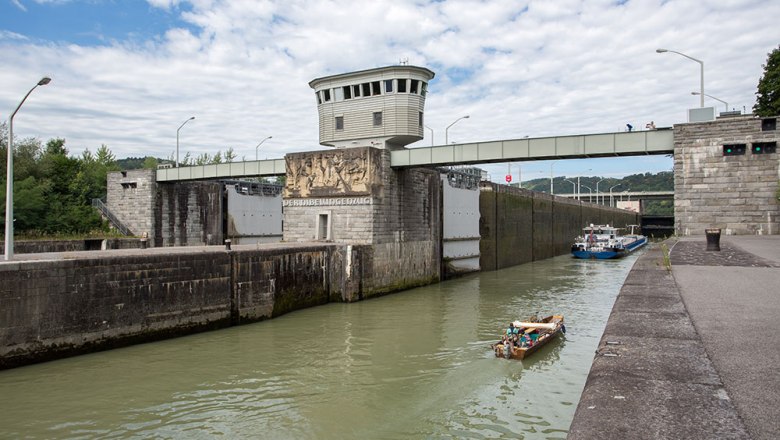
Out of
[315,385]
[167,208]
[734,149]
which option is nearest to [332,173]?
[167,208]

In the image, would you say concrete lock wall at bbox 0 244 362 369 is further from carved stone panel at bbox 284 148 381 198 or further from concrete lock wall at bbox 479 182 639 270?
concrete lock wall at bbox 479 182 639 270

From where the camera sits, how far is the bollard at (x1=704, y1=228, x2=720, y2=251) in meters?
17.3

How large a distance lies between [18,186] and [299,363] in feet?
96.5

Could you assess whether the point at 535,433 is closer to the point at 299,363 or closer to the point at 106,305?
the point at 299,363

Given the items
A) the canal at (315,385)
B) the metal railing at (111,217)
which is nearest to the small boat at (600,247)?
the canal at (315,385)

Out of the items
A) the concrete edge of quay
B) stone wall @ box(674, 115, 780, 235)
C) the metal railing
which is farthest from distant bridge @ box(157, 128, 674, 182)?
the metal railing

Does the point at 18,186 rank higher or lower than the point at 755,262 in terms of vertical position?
higher

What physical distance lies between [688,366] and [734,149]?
15.8 meters

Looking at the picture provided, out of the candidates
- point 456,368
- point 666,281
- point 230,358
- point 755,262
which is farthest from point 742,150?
point 230,358

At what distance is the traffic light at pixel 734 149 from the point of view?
18750 millimetres

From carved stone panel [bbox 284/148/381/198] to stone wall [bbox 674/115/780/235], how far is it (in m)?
12.8

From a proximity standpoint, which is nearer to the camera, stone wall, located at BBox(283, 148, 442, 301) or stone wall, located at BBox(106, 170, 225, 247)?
stone wall, located at BBox(283, 148, 442, 301)

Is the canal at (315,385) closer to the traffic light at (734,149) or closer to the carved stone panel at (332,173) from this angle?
the traffic light at (734,149)

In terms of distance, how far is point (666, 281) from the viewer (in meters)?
13.1
